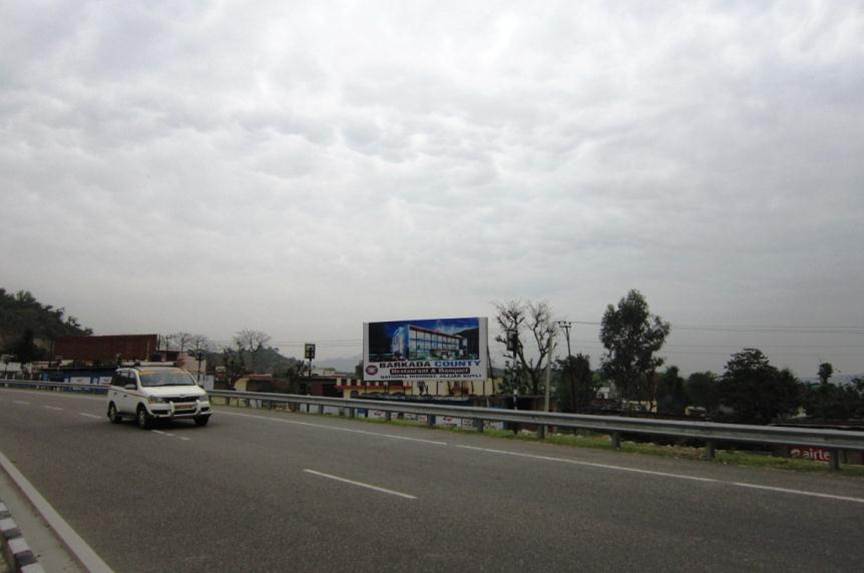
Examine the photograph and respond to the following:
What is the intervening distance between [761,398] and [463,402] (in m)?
33.2

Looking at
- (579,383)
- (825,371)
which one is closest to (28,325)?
(579,383)

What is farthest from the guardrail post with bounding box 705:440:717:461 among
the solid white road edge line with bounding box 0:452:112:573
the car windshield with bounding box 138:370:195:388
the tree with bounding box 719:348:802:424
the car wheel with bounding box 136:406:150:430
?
the tree with bounding box 719:348:802:424

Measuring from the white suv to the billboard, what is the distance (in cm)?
2523

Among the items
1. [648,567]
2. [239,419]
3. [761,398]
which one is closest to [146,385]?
[239,419]

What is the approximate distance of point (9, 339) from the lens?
13512cm

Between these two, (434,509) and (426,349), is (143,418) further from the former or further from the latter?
(426,349)

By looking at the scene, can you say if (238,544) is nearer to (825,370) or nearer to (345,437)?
(345,437)

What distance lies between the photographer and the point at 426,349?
44688mm

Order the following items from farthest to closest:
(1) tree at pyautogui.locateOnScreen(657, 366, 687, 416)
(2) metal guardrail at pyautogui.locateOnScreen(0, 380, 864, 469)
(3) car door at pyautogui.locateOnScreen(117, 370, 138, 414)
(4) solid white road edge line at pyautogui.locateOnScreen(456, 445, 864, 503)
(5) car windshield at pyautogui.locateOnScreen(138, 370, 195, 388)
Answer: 1. (1) tree at pyautogui.locateOnScreen(657, 366, 687, 416)
2. (5) car windshield at pyautogui.locateOnScreen(138, 370, 195, 388)
3. (3) car door at pyautogui.locateOnScreen(117, 370, 138, 414)
4. (2) metal guardrail at pyautogui.locateOnScreen(0, 380, 864, 469)
5. (4) solid white road edge line at pyautogui.locateOnScreen(456, 445, 864, 503)

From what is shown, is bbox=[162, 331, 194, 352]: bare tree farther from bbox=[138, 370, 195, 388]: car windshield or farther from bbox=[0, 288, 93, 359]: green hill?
bbox=[138, 370, 195, 388]: car windshield

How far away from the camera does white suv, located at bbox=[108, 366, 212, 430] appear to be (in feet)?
60.3

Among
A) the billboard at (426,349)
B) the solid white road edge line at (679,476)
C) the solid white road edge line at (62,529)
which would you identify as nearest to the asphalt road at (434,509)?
Answer: the solid white road edge line at (679,476)

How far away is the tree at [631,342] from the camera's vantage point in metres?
81.1

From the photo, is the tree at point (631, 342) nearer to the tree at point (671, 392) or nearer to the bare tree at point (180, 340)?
the tree at point (671, 392)
